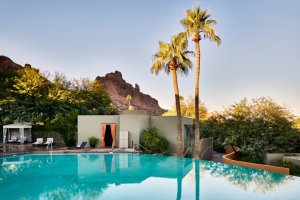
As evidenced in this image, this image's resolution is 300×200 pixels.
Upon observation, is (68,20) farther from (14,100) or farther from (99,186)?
(99,186)

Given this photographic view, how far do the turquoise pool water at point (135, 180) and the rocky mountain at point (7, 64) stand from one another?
36.5 meters

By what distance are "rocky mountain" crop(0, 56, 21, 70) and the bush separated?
38852 millimetres

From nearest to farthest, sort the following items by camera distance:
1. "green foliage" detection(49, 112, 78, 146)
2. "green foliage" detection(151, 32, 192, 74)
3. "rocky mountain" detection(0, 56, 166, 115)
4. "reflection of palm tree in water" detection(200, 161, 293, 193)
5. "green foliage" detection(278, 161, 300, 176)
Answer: "reflection of palm tree in water" detection(200, 161, 293, 193) → "green foliage" detection(278, 161, 300, 176) → "green foliage" detection(151, 32, 192, 74) → "green foliage" detection(49, 112, 78, 146) → "rocky mountain" detection(0, 56, 166, 115)

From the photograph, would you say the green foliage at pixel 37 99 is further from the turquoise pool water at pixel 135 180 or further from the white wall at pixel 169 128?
the turquoise pool water at pixel 135 180

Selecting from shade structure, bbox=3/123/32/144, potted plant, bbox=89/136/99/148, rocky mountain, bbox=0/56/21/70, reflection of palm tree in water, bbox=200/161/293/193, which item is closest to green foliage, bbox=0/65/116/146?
shade structure, bbox=3/123/32/144

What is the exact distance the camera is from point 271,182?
480 inches

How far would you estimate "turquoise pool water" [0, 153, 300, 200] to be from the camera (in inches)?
410

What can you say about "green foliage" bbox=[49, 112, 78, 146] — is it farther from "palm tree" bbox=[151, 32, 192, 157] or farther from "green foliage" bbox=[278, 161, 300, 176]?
"green foliage" bbox=[278, 161, 300, 176]

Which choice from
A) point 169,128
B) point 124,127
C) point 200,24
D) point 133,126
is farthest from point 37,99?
point 200,24

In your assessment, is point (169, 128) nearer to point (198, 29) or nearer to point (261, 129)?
point (261, 129)

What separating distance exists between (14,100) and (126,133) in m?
18.2

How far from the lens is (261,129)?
16.7 metres

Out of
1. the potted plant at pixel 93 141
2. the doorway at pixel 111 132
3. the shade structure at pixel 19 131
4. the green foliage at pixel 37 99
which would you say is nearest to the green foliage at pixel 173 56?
the doorway at pixel 111 132

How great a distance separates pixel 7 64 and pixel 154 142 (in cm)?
4080
